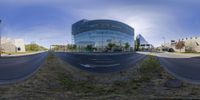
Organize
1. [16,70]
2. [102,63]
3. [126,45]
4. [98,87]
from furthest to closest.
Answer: [126,45] → [102,63] → [16,70] → [98,87]

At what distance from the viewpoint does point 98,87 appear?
492 inches

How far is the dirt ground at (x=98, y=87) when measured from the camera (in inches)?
395

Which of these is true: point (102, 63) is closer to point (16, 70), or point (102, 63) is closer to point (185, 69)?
point (185, 69)

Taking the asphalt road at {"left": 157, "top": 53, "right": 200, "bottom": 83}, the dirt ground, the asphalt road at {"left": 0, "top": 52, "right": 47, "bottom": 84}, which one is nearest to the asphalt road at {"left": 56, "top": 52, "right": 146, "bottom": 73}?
the asphalt road at {"left": 157, "top": 53, "right": 200, "bottom": 83}

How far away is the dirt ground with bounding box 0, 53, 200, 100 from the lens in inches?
395

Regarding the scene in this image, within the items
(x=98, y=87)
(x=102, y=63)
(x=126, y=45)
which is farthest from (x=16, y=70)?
(x=126, y=45)

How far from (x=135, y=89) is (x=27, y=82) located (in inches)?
163

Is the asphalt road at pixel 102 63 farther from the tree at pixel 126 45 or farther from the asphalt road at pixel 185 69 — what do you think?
the tree at pixel 126 45

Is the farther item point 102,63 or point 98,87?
point 102,63

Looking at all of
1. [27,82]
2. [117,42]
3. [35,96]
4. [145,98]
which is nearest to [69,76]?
[27,82]

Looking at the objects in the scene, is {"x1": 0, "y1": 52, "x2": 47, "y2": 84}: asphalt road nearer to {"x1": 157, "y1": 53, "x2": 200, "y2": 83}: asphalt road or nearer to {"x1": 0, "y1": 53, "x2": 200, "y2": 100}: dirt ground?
{"x1": 0, "y1": 53, "x2": 200, "y2": 100}: dirt ground

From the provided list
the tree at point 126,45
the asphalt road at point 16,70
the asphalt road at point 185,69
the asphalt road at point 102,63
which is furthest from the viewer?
the tree at point 126,45

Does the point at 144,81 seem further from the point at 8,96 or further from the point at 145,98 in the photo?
the point at 8,96

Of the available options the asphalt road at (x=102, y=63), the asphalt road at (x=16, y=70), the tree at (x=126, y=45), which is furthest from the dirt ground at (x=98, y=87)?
the tree at (x=126, y=45)
